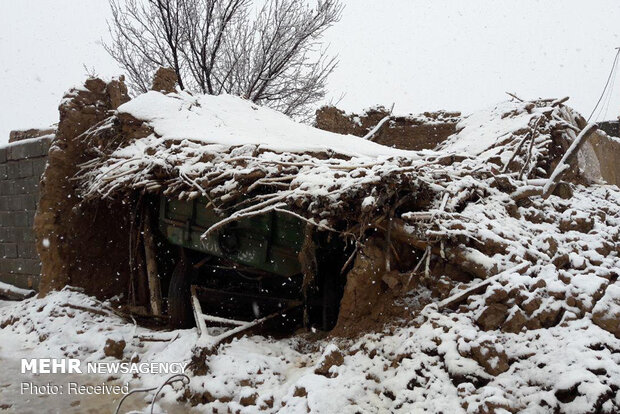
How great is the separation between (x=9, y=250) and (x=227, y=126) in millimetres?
4534

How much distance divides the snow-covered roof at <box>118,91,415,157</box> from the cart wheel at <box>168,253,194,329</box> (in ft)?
4.90

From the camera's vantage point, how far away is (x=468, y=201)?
359 centimetres

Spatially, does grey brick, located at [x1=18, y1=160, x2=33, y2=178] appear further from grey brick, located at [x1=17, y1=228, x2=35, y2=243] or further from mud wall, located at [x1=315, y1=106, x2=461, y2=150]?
mud wall, located at [x1=315, y1=106, x2=461, y2=150]

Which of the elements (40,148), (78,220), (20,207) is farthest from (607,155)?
(20,207)

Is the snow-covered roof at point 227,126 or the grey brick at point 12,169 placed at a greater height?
the snow-covered roof at point 227,126

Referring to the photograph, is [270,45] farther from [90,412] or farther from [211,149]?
[90,412]

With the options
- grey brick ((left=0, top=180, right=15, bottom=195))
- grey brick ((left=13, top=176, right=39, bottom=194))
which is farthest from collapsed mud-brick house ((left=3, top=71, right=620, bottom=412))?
grey brick ((left=0, top=180, right=15, bottom=195))

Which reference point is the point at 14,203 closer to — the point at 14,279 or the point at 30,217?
the point at 30,217

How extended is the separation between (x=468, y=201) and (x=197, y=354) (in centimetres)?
237

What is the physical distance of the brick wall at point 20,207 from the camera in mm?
6672

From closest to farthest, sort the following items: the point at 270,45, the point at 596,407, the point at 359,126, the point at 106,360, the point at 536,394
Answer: the point at 596,407 < the point at 536,394 < the point at 106,360 < the point at 359,126 < the point at 270,45

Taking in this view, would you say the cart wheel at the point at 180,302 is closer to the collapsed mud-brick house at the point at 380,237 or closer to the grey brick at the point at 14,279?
the collapsed mud-brick house at the point at 380,237

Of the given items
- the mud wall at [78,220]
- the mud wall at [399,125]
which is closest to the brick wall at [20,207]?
the mud wall at [78,220]

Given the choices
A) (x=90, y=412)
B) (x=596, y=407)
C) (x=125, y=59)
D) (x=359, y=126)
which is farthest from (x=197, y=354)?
(x=125, y=59)
